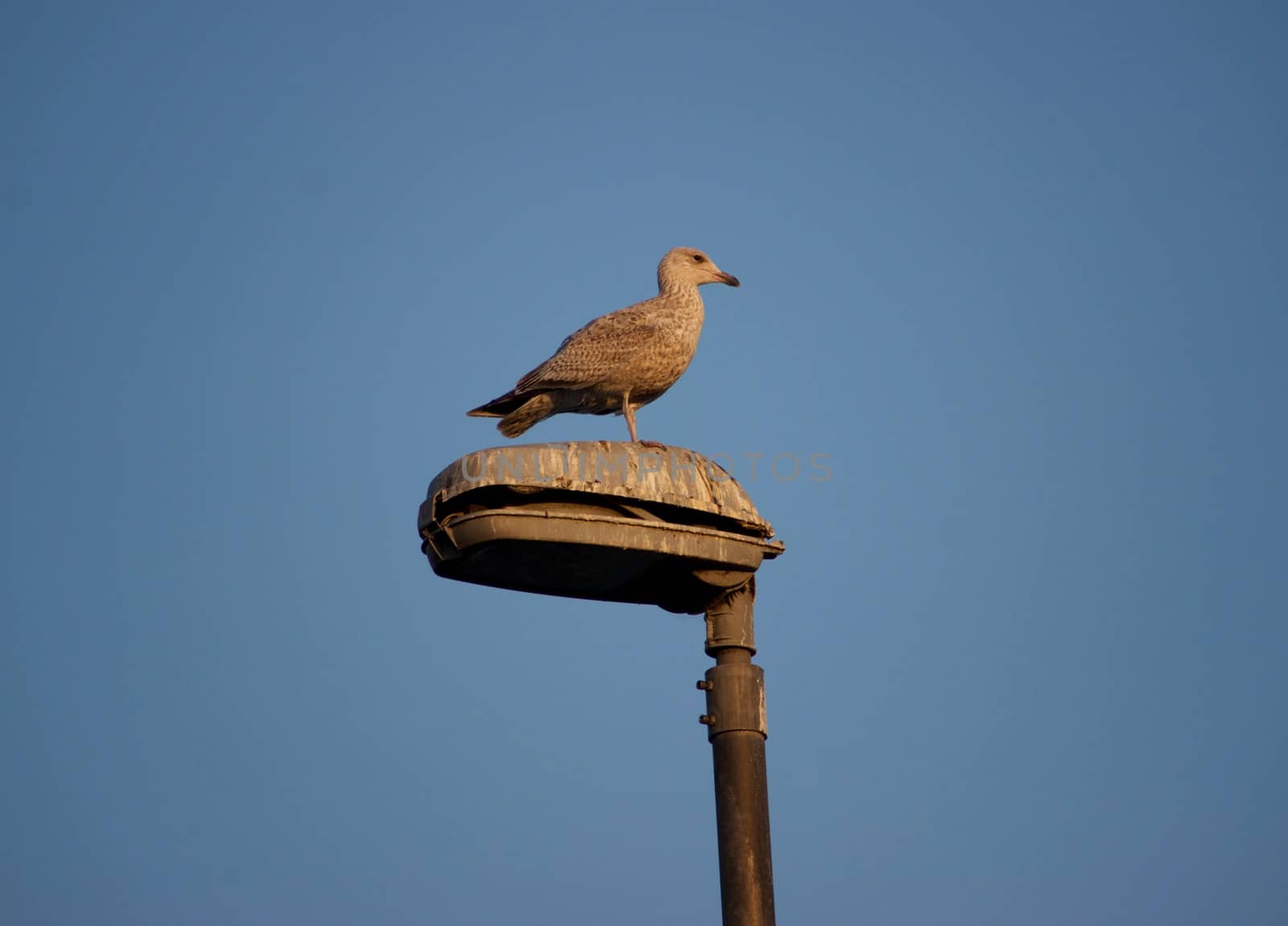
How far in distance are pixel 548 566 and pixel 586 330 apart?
3960 mm

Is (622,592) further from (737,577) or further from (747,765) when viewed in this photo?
(747,765)

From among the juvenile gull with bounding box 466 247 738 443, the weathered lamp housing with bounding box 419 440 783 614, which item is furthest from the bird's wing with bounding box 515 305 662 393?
the weathered lamp housing with bounding box 419 440 783 614

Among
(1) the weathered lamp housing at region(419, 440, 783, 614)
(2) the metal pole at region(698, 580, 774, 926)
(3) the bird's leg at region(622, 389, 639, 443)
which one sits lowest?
(2) the metal pole at region(698, 580, 774, 926)

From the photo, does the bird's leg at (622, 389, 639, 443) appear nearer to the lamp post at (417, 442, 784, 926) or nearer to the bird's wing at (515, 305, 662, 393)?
the bird's wing at (515, 305, 662, 393)

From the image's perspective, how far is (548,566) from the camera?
216 inches

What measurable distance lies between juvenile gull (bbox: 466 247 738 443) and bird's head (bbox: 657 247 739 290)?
354 millimetres

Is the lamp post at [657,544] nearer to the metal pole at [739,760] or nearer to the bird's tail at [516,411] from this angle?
the metal pole at [739,760]

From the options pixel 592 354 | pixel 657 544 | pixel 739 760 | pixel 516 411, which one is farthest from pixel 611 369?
pixel 739 760

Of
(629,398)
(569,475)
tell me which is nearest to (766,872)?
(569,475)

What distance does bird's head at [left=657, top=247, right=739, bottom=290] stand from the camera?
982 cm

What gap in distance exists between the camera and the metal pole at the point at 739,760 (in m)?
4.94

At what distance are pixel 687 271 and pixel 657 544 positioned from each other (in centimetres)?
493

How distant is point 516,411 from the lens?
9086 millimetres

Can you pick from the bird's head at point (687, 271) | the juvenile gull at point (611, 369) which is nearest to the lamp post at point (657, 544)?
the juvenile gull at point (611, 369)
